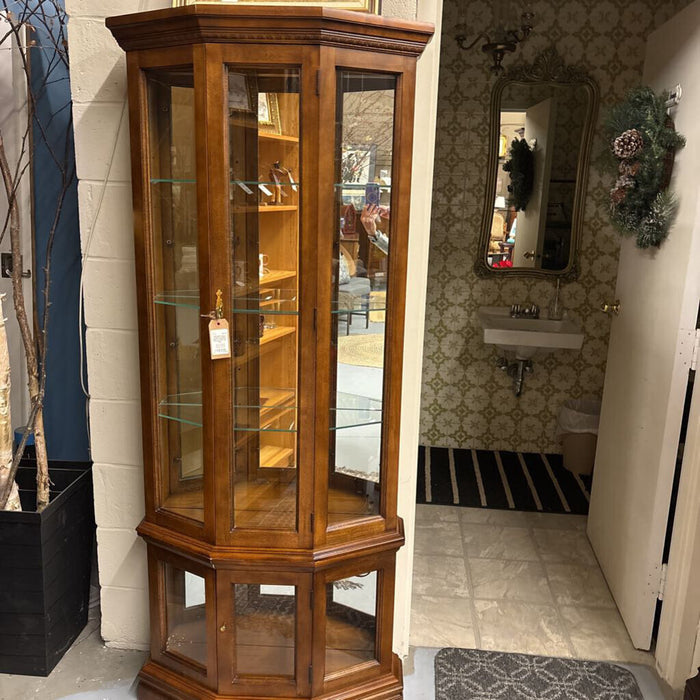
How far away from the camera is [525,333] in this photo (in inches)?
148

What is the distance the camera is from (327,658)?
2.07 meters

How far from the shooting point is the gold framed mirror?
12.6 feet

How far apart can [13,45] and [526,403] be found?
3.22 metres

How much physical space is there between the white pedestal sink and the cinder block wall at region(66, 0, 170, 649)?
2.13 meters

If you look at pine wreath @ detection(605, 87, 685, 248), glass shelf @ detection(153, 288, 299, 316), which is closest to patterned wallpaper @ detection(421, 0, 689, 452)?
pine wreath @ detection(605, 87, 685, 248)

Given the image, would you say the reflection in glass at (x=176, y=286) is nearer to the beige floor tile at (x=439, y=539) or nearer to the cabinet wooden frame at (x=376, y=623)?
the cabinet wooden frame at (x=376, y=623)

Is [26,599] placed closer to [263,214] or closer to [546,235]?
[263,214]

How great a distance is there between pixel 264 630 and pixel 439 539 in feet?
4.70

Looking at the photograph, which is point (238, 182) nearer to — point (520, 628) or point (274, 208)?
point (274, 208)

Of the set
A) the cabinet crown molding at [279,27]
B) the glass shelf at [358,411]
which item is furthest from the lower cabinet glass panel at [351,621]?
the cabinet crown molding at [279,27]

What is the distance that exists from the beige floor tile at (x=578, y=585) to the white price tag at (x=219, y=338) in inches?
72.3

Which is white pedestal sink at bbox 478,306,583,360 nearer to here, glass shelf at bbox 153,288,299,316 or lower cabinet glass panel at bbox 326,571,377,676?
lower cabinet glass panel at bbox 326,571,377,676

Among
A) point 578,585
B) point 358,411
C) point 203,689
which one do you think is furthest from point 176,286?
point 578,585

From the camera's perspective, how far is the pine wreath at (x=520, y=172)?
12.9 feet
